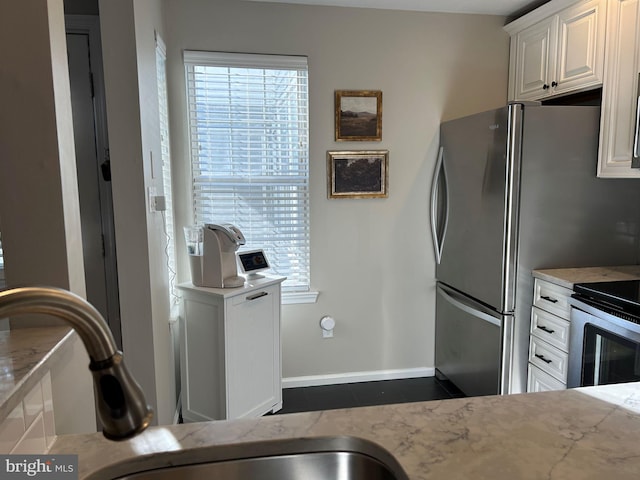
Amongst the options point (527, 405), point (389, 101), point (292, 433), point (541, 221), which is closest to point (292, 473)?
point (292, 433)

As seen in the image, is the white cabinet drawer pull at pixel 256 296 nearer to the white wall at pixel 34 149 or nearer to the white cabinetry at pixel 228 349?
the white cabinetry at pixel 228 349

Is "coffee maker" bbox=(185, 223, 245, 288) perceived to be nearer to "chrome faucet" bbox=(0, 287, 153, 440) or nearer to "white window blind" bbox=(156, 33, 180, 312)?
"white window blind" bbox=(156, 33, 180, 312)

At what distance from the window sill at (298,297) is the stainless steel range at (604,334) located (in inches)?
62.8

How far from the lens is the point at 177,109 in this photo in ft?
9.27

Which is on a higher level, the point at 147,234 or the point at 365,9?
the point at 365,9

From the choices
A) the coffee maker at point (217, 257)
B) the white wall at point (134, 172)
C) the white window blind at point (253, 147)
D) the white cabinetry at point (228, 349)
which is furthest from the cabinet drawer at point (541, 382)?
the white wall at point (134, 172)

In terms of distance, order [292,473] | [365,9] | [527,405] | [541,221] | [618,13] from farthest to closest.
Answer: [365,9] < [541,221] < [618,13] < [527,405] < [292,473]

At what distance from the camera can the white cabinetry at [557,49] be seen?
2379mm

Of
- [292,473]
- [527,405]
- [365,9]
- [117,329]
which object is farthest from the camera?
[365,9]

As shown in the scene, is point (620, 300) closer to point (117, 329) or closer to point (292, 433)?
point (292, 433)

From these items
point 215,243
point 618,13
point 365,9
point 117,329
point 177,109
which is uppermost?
point 365,9

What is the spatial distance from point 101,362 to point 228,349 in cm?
210

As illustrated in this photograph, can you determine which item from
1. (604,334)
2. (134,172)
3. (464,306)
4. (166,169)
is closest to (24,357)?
(134,172)

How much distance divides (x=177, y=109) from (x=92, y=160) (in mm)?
603
